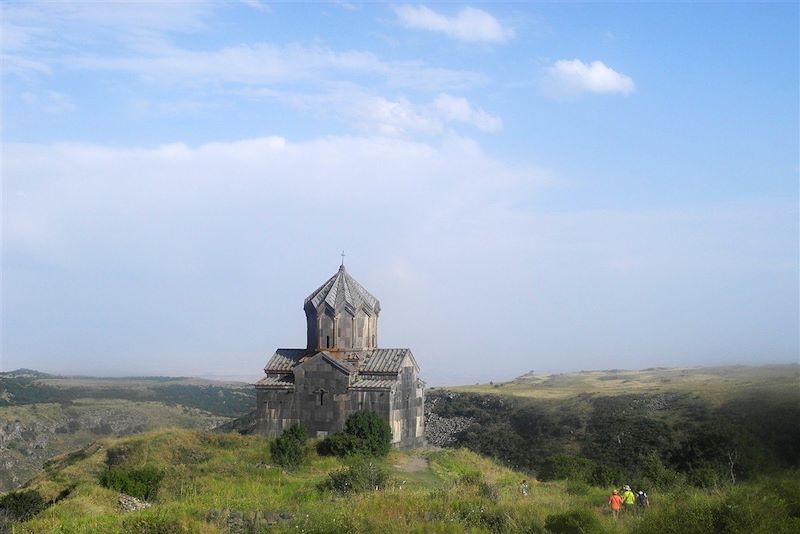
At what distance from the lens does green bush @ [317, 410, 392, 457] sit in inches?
840

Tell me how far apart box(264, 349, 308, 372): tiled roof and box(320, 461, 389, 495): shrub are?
885 centimetres

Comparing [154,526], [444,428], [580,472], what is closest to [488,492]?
[580,472]

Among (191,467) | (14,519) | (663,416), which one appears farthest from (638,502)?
(663,416)

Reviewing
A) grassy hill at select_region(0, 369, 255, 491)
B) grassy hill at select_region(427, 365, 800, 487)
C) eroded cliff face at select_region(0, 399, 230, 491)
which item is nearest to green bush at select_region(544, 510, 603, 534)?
grassy hill at select_region(427, 365, 800, 487)

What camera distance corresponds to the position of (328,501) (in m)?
14.8

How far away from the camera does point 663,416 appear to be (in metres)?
33.9

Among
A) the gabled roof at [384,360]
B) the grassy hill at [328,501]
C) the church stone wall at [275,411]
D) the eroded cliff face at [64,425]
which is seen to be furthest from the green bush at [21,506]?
the eroded cliff face at [64,425]

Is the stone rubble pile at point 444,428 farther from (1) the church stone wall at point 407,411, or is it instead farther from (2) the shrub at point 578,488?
(2) the shrub at point 578,488

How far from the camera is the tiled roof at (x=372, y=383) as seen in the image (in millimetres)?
23438

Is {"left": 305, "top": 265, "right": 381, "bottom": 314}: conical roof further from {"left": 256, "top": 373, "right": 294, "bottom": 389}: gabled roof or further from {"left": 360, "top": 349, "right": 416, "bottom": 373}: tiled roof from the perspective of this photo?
{"left": 256, "top": 373, "right": 294, "bottom": 389}: gabled roof

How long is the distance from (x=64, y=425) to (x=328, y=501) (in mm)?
35153

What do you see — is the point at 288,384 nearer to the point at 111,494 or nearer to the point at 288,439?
the point at 288,439

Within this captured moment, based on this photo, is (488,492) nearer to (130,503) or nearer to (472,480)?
(472,480)

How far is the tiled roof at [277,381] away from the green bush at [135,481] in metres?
6.93
